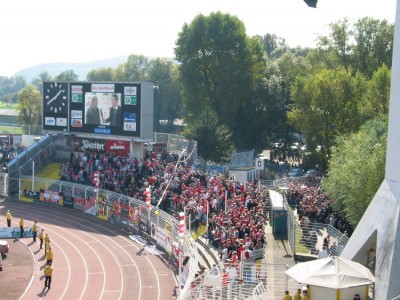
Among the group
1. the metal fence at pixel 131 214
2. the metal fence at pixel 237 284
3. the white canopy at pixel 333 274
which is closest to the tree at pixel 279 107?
the metal fence at pixel 131 214

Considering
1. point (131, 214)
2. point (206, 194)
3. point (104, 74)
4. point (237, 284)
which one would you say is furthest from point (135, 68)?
point (237, 284)

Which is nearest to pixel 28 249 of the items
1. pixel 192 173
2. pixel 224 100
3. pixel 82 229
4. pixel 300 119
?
pixel 82 229

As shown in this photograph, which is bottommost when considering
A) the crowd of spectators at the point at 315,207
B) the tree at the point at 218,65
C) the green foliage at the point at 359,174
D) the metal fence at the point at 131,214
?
the metal fence at the point at 131,214

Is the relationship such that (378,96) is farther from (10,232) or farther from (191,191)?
(10,232)

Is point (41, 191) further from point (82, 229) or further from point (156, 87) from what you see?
point (156, 87)

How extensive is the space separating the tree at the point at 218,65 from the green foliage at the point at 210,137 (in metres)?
6.12

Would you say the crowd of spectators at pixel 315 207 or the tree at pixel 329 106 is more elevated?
the tree at pixel 329 106

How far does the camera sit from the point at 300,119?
50031 millimetres

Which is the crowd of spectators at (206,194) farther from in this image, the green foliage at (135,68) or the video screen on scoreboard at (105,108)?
the green foliage at (135,68)

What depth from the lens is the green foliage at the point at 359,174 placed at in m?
26.3

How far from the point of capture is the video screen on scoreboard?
140 ft

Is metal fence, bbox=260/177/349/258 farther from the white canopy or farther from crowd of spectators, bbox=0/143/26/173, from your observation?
crowd of spectators, bbox=0/143/26/173

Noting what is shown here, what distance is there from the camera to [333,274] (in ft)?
52.4

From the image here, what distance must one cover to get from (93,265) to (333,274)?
15.3m
